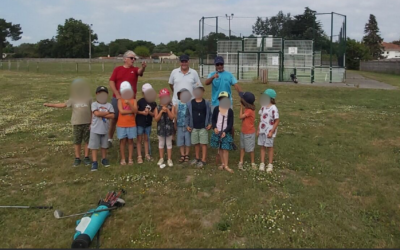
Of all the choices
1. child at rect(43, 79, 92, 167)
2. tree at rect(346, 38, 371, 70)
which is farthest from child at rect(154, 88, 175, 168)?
tree at rect(346, 38, 371, 70)

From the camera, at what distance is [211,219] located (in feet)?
12.7

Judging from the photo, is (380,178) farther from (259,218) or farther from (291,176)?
(259,218)

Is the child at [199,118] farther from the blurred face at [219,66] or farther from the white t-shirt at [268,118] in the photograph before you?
the white t-shirt at [268,118]

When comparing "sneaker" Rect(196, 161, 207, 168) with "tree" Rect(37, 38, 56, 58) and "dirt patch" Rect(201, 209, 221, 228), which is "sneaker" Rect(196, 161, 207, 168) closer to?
"dirt patch" Rect(201, 209, 221, 228)

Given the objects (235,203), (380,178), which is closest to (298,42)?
(380,178)

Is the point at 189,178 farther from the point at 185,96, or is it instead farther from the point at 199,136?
the point at 185,96

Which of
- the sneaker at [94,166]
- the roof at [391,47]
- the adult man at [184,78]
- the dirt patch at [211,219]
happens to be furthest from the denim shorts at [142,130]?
the roof at [391,47]

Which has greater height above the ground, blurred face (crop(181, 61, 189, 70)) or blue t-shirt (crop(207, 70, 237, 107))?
blurred face (crop(181, 61, 189, 70))

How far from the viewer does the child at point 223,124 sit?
Answer: 536cm

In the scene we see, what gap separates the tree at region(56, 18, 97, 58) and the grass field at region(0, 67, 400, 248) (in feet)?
296

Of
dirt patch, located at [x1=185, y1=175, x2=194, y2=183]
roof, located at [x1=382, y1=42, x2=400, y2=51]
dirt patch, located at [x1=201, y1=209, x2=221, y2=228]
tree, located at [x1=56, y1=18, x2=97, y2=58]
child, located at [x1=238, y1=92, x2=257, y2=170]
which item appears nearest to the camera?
dirt patch, located at [x1=201, y1=209, x2=221, y2=228]

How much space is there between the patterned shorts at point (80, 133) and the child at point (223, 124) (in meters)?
2.08

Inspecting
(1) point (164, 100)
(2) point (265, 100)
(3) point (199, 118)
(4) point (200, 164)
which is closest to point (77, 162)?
(1) point (164, 100)

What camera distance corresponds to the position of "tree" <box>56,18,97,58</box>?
90.1 meters
